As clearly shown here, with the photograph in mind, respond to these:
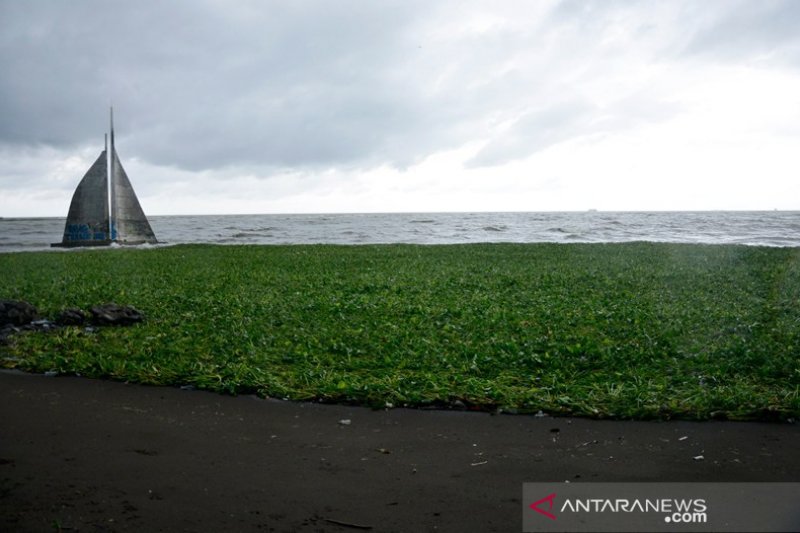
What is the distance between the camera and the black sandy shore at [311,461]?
3.37 metres

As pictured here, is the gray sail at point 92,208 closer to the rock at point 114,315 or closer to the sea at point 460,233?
the sea at point 460,233

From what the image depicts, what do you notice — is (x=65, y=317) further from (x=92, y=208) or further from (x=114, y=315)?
(x=92, y=208)

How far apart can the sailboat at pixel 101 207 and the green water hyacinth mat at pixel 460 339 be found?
18.2 meters

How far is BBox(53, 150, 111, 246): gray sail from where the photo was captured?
31.2m

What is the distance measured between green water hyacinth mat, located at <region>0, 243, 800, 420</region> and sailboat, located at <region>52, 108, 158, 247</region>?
18174 mm

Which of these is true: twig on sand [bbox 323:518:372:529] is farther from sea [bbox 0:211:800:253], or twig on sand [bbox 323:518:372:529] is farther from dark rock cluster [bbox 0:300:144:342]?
sea [bbox 0:211:800:253]

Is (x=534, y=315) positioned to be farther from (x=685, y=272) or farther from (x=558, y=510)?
(x=685, y=272)

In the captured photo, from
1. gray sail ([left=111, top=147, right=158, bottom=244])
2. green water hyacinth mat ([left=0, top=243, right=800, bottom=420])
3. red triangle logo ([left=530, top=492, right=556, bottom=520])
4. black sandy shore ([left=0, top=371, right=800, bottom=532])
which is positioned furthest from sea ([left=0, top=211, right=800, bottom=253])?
red triangle logo ([left=530, top=492, right=556, bottom=520])

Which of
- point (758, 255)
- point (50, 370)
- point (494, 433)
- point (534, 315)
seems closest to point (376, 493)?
point (494, 433)

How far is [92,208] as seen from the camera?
3172 cm

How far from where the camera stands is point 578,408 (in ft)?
17.0

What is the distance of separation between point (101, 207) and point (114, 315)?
2597cm

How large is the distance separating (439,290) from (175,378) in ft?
22.1

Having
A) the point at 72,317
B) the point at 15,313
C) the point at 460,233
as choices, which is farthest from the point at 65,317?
the point at 460,233
